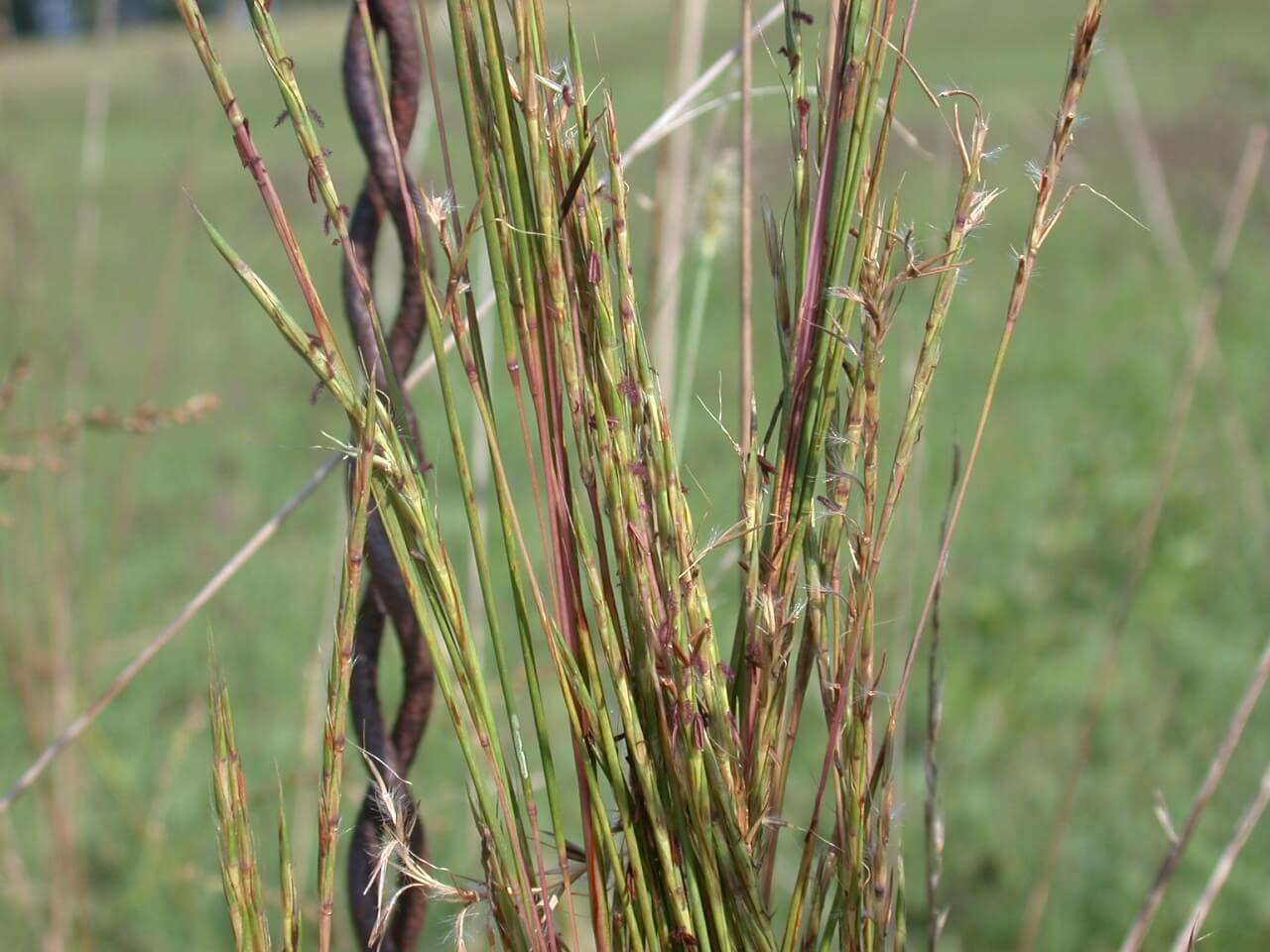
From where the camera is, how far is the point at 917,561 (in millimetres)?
3854

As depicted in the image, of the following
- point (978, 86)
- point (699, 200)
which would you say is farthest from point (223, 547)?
point (978, 86)

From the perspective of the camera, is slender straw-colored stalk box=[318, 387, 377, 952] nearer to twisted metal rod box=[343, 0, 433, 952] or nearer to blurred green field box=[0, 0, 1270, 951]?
blurred green field box=[0, 0, 1270, 951]

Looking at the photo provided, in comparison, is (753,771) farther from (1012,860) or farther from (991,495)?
(991,495)

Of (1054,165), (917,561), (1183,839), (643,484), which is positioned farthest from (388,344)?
(917,561)

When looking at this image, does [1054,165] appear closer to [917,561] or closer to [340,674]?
[340,674]

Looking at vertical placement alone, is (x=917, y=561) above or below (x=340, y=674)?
below

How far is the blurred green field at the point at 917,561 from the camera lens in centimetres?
182

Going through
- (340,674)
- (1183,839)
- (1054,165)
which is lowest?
(1183,839)

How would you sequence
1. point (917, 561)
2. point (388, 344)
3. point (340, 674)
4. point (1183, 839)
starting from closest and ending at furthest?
point (340, 674) → point (388, 344) → point (1183, 839) → point (917, 561)

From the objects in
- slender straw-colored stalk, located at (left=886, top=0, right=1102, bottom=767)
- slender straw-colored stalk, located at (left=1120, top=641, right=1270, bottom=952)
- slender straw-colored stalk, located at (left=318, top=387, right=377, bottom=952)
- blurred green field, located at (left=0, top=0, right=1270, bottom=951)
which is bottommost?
blurred green field, located at (left=0, top=0, right=1270, bottom=951)

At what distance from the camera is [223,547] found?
4.64 metres

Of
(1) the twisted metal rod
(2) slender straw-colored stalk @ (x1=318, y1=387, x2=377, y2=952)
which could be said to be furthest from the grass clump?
(1) the twisted metal rod

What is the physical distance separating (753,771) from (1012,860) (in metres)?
2.00

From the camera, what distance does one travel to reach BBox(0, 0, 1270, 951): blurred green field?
5.96 feet
